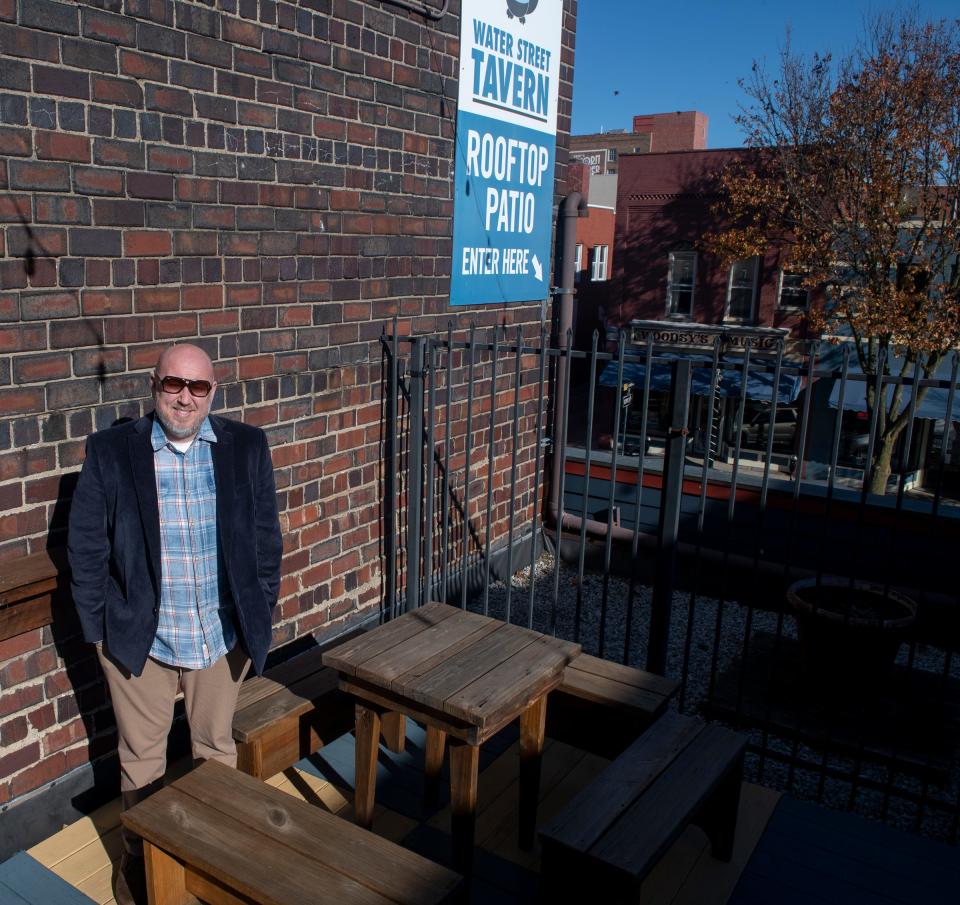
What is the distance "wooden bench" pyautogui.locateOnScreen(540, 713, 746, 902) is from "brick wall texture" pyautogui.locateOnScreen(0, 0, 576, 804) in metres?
2.00

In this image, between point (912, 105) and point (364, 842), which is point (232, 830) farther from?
point (912, 105)

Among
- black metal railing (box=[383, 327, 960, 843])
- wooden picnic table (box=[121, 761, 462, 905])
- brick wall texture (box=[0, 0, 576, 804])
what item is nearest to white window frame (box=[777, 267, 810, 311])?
black metal railing (box=[383, 327, 960, 843])

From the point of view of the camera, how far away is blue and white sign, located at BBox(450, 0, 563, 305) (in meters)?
5.50

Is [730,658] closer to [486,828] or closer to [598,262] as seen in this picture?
[486,828]

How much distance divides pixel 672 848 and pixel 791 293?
22546 millimetres

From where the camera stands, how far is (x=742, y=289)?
24625mm

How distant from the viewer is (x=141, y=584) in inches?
111

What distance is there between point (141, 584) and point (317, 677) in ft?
3.70

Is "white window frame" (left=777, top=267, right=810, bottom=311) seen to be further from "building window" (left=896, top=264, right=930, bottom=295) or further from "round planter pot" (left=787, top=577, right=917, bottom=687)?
"round planter pot" (left=787, top=577, right=917, bottom=687)


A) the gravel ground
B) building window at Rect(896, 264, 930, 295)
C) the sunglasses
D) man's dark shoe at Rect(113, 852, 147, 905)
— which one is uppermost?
building window at Rect(896, 264, 930, 295)

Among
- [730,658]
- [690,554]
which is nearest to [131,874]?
[730,658]

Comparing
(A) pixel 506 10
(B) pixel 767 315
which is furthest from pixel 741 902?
(B) pixel 767 315

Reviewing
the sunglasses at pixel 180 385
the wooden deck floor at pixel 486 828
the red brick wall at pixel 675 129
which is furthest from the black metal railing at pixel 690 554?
the red brick wall at pixel 675 129

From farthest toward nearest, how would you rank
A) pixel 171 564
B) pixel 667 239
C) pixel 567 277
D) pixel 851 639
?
pixel 667 239 → pixel 567 277 → pixel 851 639 → pixel 171 564
